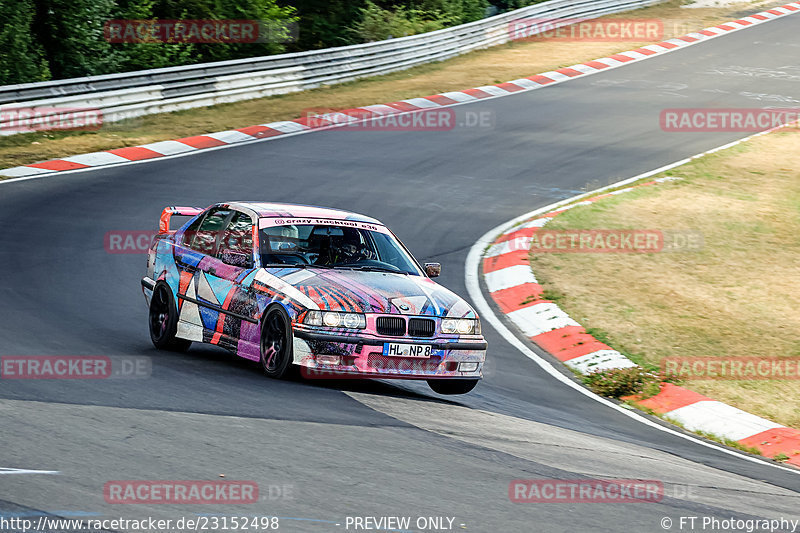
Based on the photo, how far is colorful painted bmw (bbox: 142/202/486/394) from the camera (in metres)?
8.52

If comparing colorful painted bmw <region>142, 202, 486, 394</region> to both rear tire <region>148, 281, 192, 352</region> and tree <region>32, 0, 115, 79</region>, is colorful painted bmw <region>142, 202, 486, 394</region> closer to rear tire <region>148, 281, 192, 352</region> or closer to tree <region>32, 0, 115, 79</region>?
rear tire <region>148, 281, 192, 352</region>

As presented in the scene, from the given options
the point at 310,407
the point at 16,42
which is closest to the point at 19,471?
the point at 310,407

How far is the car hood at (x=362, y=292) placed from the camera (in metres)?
8.59

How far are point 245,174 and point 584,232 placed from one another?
5754 millimetres

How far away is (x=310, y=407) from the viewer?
310 inches

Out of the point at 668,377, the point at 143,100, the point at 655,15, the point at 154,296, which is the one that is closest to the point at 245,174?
the point at 143,100

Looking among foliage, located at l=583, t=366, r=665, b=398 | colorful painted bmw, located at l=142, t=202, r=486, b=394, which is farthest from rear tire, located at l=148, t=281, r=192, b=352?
foliage, located at l=583, t=366, r=665, b=398

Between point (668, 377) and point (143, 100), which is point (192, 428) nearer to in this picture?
point (668, 377)

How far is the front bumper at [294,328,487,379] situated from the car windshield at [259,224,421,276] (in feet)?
3.44

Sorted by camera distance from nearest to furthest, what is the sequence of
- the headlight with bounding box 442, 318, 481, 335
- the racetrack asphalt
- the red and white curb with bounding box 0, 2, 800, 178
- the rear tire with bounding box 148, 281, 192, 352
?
the racetrack asphalt → the headlight with bounding box 442, 318, 481, 335 → the rear tire with bounding box 148, 281, 192, 352 → the red and white curb with bounding box 0, 2, 800, 178

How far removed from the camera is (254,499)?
5.61 meters

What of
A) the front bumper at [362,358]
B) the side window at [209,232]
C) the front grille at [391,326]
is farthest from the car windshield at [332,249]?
the front bumper at [362,358]


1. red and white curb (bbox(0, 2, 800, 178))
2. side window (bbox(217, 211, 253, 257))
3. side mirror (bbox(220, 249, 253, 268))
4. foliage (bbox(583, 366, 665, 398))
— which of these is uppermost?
side window (bbox(217, 211, 253, 257))

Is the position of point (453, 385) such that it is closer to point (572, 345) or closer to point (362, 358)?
point (362, 358)
